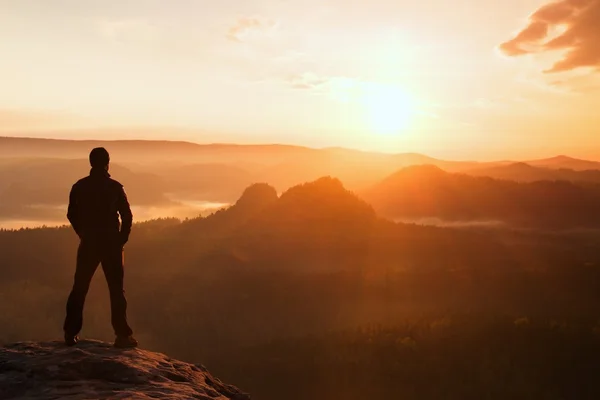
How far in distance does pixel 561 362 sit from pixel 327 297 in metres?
77.5

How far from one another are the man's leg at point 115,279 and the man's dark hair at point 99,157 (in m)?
1.91

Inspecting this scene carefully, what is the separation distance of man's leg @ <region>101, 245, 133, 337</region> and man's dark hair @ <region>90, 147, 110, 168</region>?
191 cm

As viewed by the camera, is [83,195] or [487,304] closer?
[83,195]

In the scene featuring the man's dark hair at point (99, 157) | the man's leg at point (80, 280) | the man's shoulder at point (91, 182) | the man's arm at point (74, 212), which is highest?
the man's dark hair at point (99, 157)

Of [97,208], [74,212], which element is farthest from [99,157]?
[74,212]

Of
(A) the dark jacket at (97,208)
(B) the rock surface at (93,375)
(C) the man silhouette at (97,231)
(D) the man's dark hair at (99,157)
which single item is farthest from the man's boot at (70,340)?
(D) the man's dark hair at (99,157)

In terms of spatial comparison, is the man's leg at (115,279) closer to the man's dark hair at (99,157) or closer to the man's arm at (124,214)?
the man's arm at (124,214)

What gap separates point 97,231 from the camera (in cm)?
1154

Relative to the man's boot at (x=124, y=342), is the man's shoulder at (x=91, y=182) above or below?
above

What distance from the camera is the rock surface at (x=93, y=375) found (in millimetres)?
8969

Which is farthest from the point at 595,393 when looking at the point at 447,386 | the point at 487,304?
the point at 487,304

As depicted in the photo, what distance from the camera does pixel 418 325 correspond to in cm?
10375

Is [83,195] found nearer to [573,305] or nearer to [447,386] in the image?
[447,386]

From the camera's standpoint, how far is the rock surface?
897 centimetres
